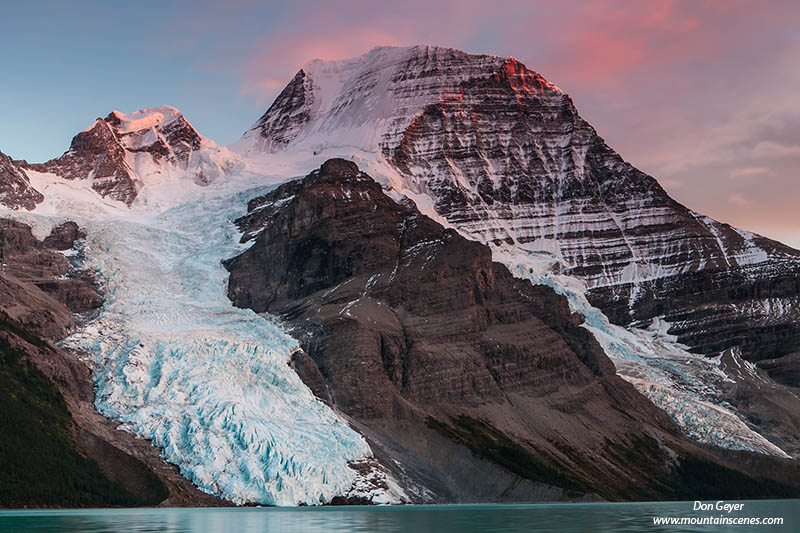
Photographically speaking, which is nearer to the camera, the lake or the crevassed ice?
the lake

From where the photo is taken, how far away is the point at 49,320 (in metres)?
193

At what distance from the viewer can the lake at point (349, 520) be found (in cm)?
10838

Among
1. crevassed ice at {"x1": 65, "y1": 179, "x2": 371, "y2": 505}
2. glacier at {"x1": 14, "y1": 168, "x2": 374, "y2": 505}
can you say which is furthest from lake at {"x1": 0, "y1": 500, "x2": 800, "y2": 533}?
glacier at {"x1": 14, "y1": 168, "x2": 374, "y2": 505}

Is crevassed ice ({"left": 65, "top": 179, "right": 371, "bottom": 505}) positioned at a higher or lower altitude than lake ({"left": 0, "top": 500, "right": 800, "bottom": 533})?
higher

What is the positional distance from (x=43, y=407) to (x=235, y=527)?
61469 millimetres

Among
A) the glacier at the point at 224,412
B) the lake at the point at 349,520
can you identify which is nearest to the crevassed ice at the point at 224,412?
the glacier at the point at 224,412

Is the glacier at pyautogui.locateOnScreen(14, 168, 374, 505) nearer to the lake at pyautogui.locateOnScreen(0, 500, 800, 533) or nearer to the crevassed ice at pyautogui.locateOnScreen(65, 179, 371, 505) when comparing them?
the crevassed ice at pyautogui.locateOnScreen(65, 179, 371, 505)

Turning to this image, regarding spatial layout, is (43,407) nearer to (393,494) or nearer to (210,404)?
(210,404)

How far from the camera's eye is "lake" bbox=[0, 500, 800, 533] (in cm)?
10838

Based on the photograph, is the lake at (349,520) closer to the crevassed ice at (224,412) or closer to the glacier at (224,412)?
the crevassed ice at (224,412)

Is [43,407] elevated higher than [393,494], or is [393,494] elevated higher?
[43,407]

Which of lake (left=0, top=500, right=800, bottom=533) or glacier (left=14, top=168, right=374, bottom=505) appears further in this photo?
glacier (left=14, top=168, right=374, bottom=505)

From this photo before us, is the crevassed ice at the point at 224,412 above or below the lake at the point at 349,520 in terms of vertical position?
above

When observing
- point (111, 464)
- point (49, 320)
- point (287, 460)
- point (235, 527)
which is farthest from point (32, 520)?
point (49, 320)
